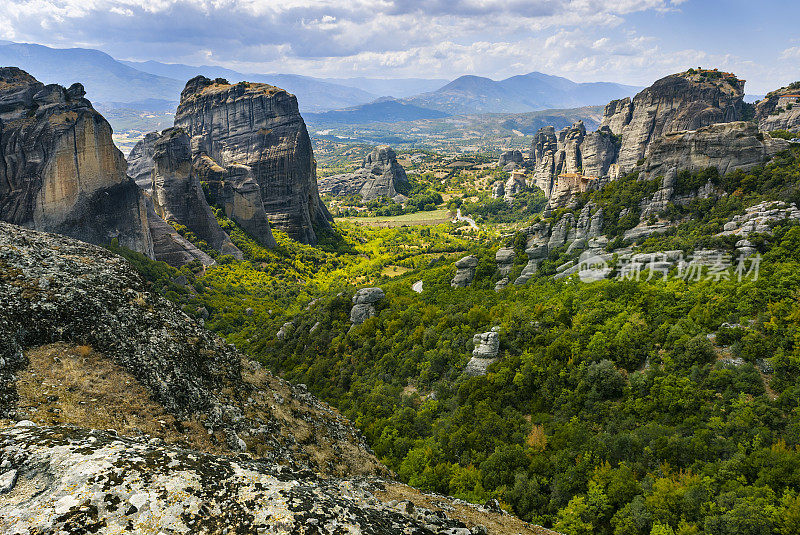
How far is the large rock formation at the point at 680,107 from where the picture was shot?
87.2 metres

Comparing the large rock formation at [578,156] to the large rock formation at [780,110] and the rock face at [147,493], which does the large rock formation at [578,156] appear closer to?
the large rock formation at [780,110]

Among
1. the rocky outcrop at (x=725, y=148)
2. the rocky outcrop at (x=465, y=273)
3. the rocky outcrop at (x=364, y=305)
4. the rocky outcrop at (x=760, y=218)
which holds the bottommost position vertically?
the rocky outcrop at (x=364, y=305)

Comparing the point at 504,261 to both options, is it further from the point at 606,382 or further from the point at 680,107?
the point at 680,107

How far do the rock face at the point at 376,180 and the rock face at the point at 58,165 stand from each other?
116 metres

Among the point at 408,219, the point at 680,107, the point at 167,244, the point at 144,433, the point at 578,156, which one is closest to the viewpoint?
the point at 144,433

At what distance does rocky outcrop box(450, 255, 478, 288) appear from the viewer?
47.3 metres

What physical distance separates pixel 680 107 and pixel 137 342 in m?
111

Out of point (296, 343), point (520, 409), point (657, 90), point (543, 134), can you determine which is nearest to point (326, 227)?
point (296, 343)

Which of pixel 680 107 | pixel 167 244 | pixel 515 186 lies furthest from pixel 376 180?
pixel 167 244

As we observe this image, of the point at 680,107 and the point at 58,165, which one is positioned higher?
the point at 680,107

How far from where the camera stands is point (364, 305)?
1693 inches

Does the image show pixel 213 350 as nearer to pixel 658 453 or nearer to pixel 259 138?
pixel 658 453

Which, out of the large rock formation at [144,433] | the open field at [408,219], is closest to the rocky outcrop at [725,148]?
the large rock formation at [144,433]

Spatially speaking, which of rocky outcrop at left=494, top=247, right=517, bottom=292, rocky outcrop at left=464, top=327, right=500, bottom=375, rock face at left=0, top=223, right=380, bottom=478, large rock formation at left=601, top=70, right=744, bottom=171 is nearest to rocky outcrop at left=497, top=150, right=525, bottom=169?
large rock formation at left=601, top=70, right=744, bottom=171
